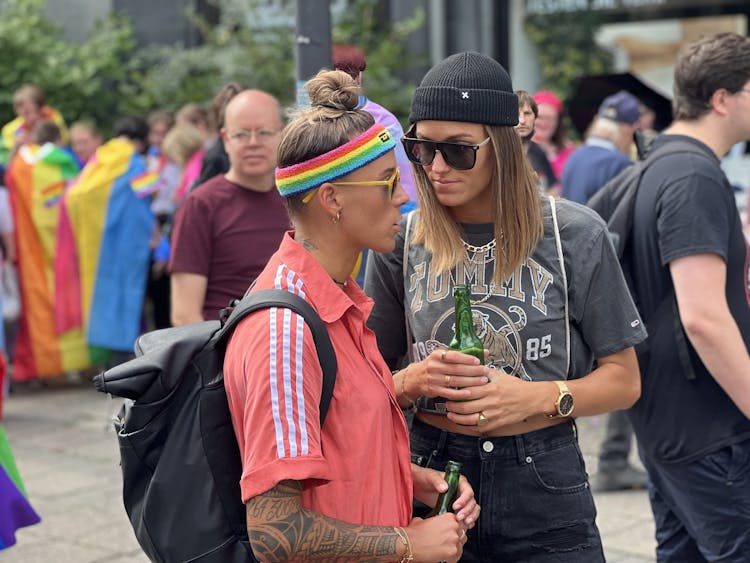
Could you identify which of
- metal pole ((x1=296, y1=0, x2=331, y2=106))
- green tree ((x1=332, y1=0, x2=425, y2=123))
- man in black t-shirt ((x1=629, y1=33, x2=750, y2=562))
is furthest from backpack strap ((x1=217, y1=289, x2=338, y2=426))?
green tree ((x1=332, y1=0, x2=425, y2=123))

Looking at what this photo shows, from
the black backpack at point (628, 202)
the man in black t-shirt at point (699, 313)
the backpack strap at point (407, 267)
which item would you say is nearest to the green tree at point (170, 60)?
the black backpack at point (628, 202)

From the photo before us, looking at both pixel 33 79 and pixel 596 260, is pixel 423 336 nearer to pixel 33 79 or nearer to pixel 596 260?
pixel 596 260

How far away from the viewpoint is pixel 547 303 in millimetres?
2721

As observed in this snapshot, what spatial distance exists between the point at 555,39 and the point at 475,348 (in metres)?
11.4

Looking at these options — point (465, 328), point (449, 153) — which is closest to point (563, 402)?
point (465, 328)

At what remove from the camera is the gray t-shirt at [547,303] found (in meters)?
2.73

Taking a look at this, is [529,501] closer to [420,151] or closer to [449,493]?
[449,493]

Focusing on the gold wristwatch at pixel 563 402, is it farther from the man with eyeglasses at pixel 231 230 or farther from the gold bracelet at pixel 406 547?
the man with eyeglasses at pixel 231 230

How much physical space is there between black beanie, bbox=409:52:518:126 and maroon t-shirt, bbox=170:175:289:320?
2078 mm

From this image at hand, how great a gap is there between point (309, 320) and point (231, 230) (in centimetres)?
263

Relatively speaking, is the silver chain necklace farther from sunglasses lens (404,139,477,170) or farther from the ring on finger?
the ring on finger

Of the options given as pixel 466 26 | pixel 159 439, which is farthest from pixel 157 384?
pixel 466 26

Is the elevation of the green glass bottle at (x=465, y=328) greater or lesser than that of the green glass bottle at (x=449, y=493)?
greater

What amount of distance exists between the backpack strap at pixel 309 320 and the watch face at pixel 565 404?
71 cm
